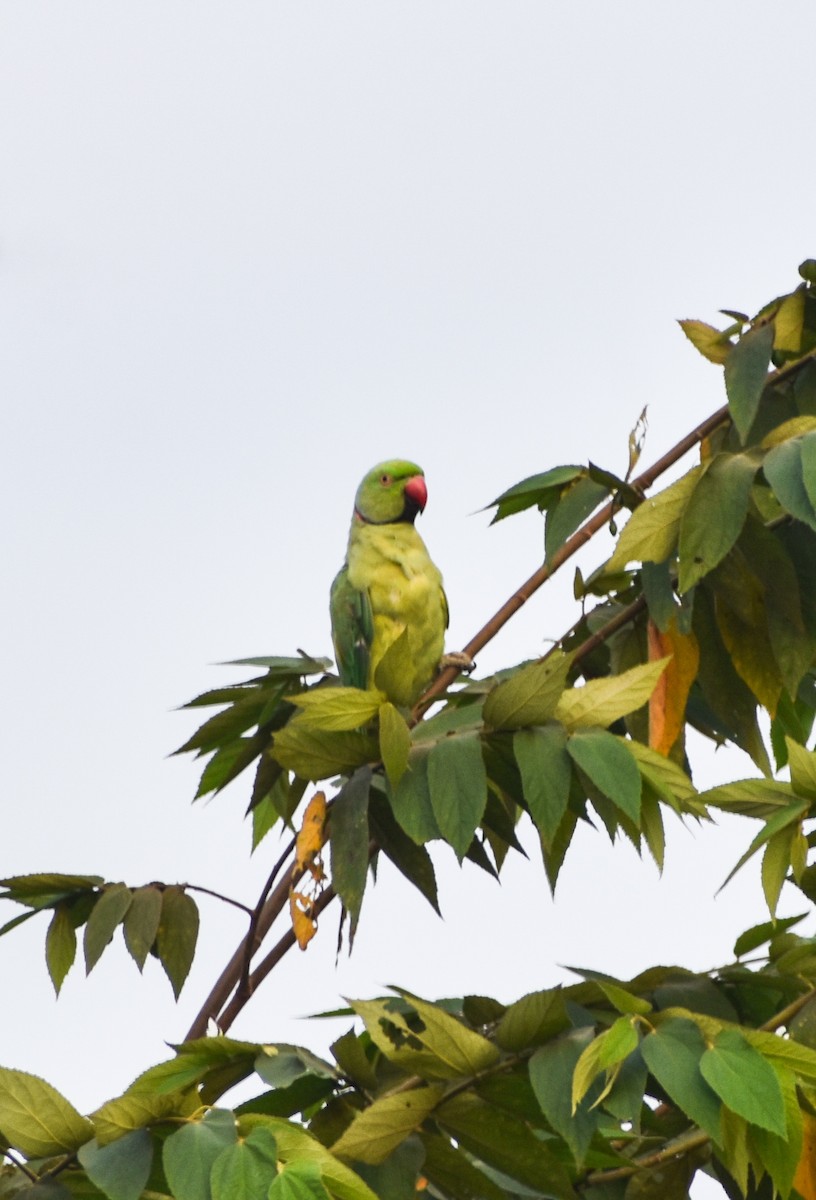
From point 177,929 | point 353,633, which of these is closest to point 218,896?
point 177,929

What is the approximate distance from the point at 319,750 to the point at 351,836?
132mm

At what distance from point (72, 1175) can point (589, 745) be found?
805mm

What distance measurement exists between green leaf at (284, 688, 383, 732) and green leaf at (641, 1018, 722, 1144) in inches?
21.2

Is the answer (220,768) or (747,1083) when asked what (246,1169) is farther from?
(220,768)

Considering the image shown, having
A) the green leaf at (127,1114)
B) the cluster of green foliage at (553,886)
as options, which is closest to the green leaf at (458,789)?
the cluster of green foliage at (553,886)

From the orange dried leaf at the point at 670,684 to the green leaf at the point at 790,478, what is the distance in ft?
1.08

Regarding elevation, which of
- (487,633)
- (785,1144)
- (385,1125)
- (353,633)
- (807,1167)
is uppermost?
(353,633)

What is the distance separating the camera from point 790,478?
2.02 metres

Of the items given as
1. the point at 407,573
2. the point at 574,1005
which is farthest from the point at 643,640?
the point at 407,573

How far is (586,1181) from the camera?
2.10m

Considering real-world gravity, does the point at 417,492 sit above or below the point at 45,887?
above

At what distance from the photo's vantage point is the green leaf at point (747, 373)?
230cm

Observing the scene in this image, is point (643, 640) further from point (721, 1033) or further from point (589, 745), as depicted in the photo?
point (721, 1033)

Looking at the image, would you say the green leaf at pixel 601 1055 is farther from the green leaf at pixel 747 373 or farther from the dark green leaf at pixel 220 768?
the dark green leaf at pixel 220 768
